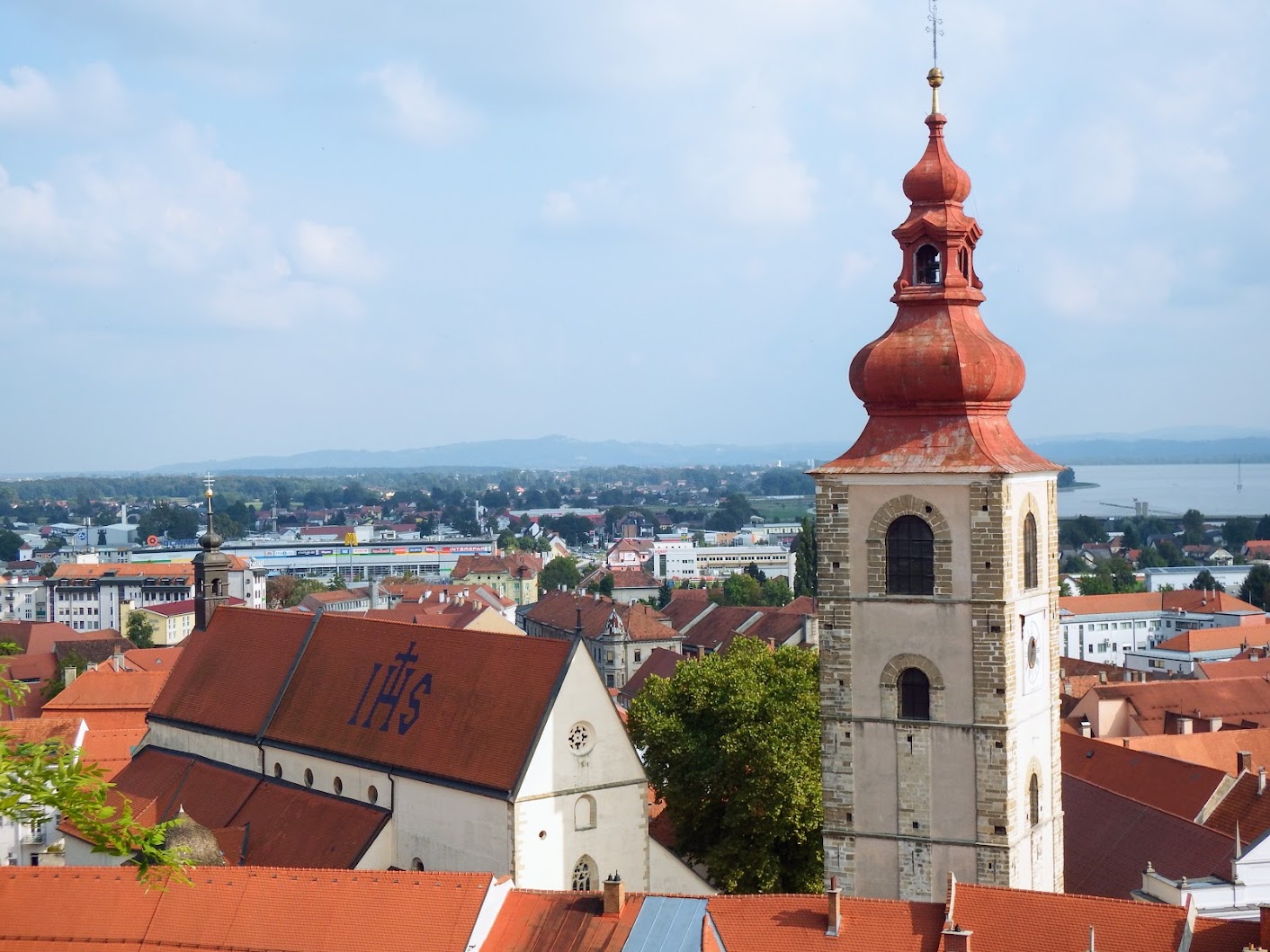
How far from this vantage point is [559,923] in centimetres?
3194

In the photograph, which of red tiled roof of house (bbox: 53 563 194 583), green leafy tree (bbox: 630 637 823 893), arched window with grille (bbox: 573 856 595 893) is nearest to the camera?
arched window with grille (bbox: 573 856 595 893)

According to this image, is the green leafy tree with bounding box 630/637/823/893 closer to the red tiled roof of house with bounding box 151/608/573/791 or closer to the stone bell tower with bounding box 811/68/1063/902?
the red tiled roof of house with bounding box 151/608/573/791

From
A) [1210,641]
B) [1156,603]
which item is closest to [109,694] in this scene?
[1210,641]

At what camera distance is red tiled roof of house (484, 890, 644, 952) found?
31.1m

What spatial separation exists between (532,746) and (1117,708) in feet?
134

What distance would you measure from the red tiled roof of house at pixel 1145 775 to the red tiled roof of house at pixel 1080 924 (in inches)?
713

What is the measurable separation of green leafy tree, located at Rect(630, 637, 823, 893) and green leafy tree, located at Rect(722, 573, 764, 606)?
349ft

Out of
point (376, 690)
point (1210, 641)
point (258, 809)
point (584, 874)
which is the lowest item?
point (1210, 641)

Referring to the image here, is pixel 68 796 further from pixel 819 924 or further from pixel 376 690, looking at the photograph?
pixel 376 690

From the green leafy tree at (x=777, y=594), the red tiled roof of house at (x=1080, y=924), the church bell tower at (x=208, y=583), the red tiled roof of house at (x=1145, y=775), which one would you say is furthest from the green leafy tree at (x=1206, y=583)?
the red tiled roof of house at (x=1080, y=924)

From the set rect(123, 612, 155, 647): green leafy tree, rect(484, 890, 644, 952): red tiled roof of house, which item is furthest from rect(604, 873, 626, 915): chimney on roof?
rect(123, 612, 155, 647): green leafy tree

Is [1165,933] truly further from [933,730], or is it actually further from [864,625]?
[864,625]

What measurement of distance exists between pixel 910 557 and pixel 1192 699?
4350cm

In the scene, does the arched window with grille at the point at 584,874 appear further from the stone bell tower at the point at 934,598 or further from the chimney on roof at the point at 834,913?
the chimney on roof at the point at 834,913
